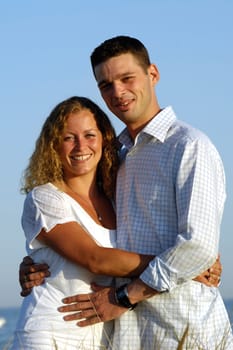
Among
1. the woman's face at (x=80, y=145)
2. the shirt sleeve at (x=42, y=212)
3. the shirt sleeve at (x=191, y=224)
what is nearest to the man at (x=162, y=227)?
the shirt sleeve at (x=191, y=224)

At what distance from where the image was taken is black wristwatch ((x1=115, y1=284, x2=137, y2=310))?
5.15 m

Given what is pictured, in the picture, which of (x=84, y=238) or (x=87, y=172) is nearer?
(x=84, y=238)

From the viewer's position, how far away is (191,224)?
5.02m

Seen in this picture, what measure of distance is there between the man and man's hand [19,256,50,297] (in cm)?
21

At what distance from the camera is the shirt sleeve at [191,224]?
5.03 m

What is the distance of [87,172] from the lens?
564 centimetres

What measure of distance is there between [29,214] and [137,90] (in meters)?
0.98

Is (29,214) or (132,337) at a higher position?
(29,214)

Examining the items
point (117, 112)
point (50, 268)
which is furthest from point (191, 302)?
point (117, 112)

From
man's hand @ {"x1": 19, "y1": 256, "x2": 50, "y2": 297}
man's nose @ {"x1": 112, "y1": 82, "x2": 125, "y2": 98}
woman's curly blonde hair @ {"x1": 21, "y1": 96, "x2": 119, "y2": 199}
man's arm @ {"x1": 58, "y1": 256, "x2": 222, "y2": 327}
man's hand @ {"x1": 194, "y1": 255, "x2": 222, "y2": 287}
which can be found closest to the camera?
man's arm @ {"x1": 58, "y1": 256, "x2": 222, "y2": 327}

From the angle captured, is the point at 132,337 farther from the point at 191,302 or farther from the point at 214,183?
the point at 214,183

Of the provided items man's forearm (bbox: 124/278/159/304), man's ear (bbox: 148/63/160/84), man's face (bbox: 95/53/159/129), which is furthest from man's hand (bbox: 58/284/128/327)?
man's ear (bbox: 148/63/160/84)

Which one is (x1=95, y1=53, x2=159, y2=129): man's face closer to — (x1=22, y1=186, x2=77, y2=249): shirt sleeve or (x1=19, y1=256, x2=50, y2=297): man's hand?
(x1=22, y1=186, x2=77, y2=249): shirt sleeve

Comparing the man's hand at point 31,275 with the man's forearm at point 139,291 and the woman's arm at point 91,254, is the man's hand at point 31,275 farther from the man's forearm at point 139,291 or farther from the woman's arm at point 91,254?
the man's forearm at point 139,291
